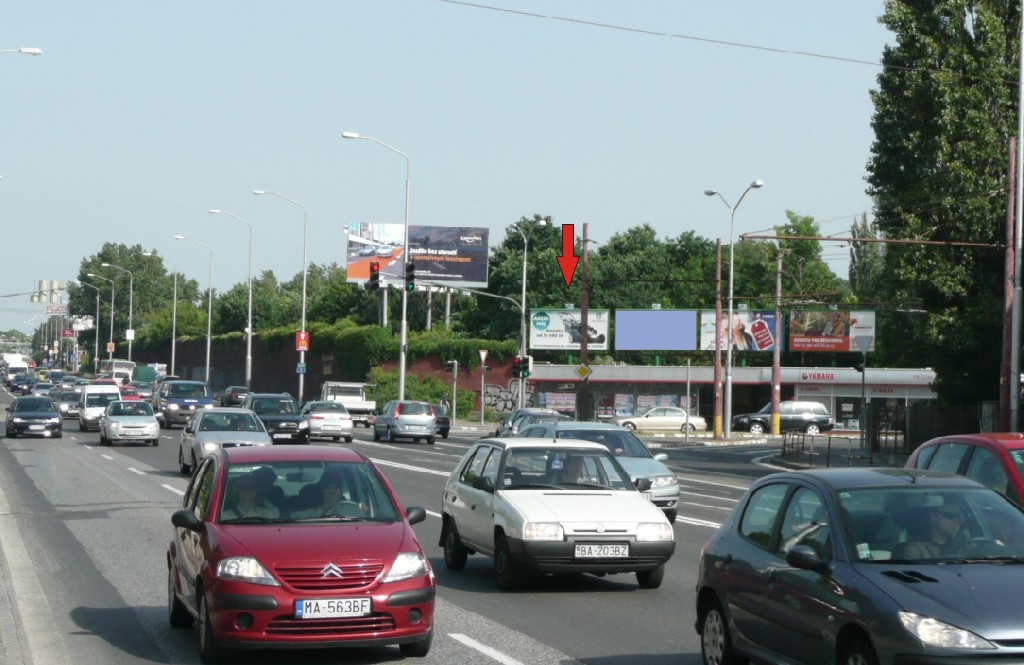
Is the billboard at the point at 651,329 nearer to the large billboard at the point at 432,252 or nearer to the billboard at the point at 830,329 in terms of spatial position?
the billboard at the point at 830,329

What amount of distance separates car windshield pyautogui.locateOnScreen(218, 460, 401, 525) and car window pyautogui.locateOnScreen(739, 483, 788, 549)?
2527 mm

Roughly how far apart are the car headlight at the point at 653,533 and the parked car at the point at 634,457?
5800 millimetres

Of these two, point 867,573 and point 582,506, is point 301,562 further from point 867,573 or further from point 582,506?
point 582,506

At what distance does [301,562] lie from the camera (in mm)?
8758

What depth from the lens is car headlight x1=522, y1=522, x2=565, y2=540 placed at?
12359mm

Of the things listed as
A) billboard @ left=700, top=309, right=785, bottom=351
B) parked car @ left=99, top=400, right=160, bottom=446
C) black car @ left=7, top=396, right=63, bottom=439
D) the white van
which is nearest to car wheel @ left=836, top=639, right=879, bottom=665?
parked car @ left=99, top=400, right=160, bottom=446

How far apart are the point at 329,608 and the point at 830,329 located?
74318 millimetres

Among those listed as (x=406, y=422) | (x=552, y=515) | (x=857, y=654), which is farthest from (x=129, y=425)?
(x=857, y=654)

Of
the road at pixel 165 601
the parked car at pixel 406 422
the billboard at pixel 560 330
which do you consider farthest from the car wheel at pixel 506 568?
the billboard at pixel 560 330

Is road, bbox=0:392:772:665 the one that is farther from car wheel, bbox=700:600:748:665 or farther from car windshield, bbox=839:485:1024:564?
car windshield, bbox=839:485:1024:564

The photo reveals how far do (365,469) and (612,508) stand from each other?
3360 millimetres

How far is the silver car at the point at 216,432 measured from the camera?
91.4ft

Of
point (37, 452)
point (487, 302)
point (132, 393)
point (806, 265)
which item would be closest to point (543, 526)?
point (37, 452)

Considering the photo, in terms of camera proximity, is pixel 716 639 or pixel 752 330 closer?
pixel 716 639
